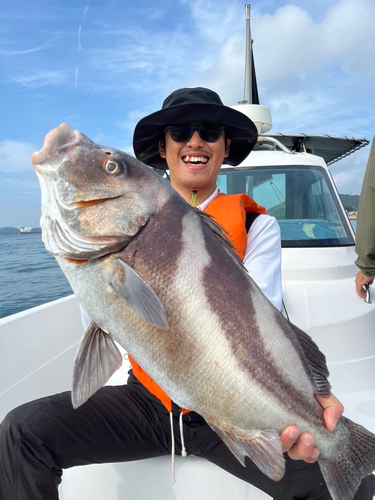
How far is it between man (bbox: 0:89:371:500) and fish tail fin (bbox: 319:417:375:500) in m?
→ 0.13

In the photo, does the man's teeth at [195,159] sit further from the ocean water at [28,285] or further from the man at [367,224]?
the ocean water at [28,285]

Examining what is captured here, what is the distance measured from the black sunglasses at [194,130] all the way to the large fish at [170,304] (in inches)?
40.1

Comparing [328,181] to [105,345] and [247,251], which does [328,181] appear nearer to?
[247,251]

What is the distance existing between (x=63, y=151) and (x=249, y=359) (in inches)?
44.8

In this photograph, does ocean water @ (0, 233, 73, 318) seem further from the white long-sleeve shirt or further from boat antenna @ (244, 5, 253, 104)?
the white long-sleeve shirt

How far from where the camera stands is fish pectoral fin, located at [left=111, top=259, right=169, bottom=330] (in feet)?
4.56

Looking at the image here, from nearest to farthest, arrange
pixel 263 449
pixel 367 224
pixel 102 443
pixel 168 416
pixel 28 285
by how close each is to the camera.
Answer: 1. pixel 263 449
2. pixel 102 443
3. pixel 168 416
4. pixel 367 224
5. pixel 28 285

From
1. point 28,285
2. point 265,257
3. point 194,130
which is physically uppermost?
point 194,130

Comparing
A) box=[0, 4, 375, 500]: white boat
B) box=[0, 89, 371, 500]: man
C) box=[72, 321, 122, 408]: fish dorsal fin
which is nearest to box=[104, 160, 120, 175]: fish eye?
box=[72, 321, 122, 408]: fish dorsal fin

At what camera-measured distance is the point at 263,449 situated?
150 centimetres

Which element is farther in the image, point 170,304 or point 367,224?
point 367,224

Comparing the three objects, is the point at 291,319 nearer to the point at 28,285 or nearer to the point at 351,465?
the point at 351,465

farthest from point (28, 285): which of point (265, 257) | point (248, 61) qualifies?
point (265, 257)

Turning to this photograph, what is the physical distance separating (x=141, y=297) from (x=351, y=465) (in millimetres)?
1225
